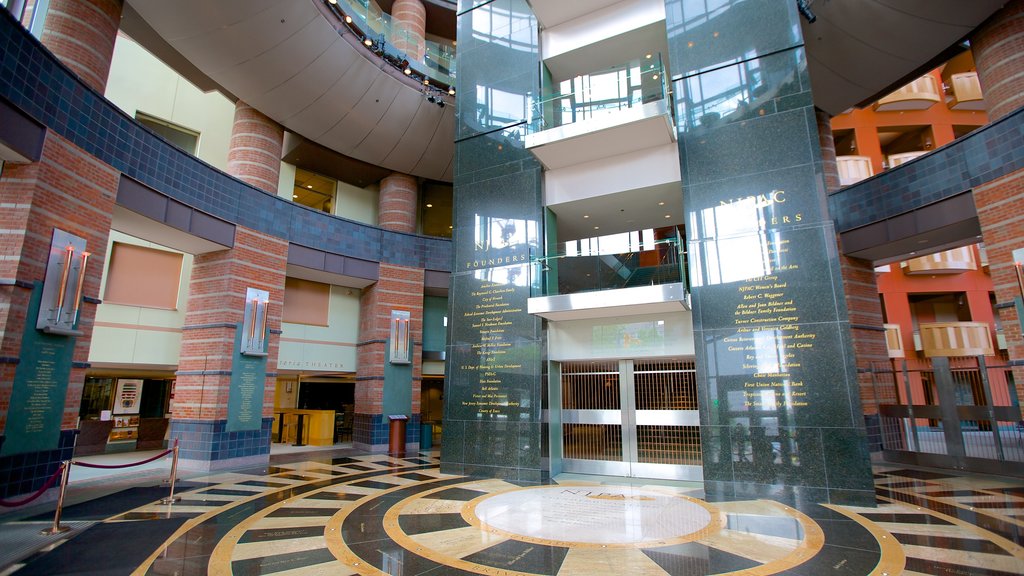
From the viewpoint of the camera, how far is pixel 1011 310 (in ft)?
31.2

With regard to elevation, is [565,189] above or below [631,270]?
above

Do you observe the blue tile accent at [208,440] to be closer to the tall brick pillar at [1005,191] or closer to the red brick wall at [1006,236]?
the tall brick pillar at [1005,191]

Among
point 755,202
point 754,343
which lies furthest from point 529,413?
point 755,202

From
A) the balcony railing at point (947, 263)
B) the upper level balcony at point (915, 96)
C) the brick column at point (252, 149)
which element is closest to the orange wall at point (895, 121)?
the upper level balcony at point (915, 96)

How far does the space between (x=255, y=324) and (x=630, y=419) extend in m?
9.35

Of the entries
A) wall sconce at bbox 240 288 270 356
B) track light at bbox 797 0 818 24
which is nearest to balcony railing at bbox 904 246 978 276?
track light at bbox 797 0 818 24

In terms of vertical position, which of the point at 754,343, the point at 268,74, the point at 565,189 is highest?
the point at 268,74

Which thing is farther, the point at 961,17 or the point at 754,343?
the point at 961,17

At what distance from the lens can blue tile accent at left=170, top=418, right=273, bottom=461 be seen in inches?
435

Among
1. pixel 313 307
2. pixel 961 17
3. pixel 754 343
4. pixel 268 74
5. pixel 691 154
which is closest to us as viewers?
pixel 754 343

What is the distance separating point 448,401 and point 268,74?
369 inches

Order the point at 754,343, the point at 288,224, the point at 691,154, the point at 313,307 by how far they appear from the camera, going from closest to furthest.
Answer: the point at 754,343 < the point at 691,154 < the point at 288,224 < the point at 313,307

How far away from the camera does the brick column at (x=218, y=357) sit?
11188 mm

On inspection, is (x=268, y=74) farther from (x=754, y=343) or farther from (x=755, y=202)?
(x=754, y=343)
